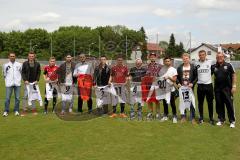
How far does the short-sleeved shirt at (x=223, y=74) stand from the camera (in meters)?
11.1

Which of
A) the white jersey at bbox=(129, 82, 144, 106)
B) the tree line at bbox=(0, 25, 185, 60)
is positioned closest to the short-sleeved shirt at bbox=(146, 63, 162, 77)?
the white jersey at bbox=(129, 82, 144, 106)

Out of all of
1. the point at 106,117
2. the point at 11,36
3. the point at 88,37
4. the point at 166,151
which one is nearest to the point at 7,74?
the point at 106,117

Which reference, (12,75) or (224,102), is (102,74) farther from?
(224,102)

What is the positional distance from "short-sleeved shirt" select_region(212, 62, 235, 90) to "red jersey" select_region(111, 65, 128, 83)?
2.81 metres

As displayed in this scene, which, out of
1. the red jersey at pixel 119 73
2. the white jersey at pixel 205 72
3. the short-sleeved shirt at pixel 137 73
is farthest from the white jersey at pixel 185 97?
the red jersey at pixel 119 73

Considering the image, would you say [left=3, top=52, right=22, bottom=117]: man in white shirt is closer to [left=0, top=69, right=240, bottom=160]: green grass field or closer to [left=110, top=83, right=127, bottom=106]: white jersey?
[left=0, top=69, right=240, bottom=160]: green grass field

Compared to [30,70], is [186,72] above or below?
below

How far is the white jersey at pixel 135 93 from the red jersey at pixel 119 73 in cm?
36

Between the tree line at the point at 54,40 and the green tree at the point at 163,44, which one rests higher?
the tree line at the point at 54,40

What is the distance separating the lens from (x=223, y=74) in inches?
437

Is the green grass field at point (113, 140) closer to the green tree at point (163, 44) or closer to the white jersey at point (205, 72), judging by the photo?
the white jersey at point (205, 72)

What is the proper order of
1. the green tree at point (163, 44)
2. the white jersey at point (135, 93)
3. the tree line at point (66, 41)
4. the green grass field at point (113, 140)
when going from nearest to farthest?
the green grass field at point (113, 140), the white jersey at point (135, 93), the green tree at point (163, 44), the tree line at point (66, 41)

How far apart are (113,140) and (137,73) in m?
3.41

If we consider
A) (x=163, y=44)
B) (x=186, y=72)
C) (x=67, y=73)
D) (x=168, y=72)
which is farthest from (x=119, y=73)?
(x=163, y=44)
